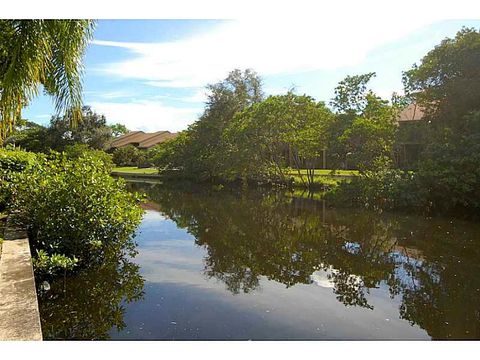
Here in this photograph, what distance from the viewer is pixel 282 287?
6.14 meters

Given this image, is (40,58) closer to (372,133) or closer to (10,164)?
(10,164)

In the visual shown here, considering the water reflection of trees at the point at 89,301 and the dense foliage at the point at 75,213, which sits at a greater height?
the dense foliage at the point at 75,213

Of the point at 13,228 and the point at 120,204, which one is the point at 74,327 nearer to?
the point at 120,204

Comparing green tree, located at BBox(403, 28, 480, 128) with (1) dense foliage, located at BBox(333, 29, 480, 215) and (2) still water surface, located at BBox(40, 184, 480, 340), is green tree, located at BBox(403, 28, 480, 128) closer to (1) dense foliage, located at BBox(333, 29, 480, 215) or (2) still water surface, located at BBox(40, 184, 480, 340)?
(1) dense foliage, located at BBox(333, 29, 480, 215)

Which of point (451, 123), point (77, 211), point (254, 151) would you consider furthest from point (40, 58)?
point (254, 151)

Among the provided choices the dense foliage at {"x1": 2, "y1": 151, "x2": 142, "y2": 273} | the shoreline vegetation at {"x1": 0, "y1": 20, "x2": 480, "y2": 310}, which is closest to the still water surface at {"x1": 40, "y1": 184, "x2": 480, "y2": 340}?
the dense foliage at {"x1": 2, "y1": 151, "x2": 142, "y2": 273}

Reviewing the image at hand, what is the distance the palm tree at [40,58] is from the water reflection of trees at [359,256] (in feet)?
13.9

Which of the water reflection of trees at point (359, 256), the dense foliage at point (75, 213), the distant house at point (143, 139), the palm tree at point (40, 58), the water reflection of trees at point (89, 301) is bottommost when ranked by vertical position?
the water reflection of trees at point (359, 256)

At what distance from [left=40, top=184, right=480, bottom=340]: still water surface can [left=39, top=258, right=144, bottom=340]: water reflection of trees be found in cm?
1

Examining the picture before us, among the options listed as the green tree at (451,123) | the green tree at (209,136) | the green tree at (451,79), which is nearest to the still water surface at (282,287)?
the green tree at (451,123)

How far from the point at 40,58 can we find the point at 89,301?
3872 millimetres

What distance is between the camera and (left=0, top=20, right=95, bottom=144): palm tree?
6066 mm

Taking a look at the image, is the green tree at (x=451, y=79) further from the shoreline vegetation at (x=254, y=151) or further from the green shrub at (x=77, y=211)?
the green shrub at (x=77, y=211)

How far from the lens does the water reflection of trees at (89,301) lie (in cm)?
448
